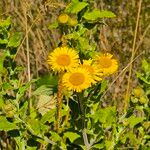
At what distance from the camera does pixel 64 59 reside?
1354 millimetres

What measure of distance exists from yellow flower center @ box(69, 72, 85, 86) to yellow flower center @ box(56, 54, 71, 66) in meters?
0.04

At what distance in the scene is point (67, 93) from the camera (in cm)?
149

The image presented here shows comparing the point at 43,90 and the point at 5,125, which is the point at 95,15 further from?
the point at 5,125

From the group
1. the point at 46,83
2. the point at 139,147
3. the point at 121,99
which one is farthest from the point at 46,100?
the point at 121,99

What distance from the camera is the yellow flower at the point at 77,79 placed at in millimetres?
1289

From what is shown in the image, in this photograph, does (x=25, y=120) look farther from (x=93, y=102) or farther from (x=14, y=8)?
(x=14, y=8)

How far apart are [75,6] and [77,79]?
0.25 metres

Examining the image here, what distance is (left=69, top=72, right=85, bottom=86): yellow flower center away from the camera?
4.24ft

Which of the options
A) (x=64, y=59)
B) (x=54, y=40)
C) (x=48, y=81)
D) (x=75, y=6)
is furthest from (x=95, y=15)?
(x=54, y=40)

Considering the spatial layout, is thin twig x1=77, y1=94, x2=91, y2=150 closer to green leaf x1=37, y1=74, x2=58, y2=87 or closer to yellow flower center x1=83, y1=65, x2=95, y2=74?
yellow flower center x1=83, y1=65, x2=95, y2=74

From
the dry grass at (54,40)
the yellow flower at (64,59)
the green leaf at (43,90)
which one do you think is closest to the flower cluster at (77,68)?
the yellow flower at (64,59)

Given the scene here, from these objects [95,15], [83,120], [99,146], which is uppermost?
[95,15]

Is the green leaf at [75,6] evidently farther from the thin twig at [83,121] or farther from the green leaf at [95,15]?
the thin twig at [83,121]

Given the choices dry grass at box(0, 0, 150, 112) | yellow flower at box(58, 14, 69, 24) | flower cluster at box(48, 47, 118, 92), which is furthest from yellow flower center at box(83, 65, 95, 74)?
dry grass at box(0, 0, 150, 112)
